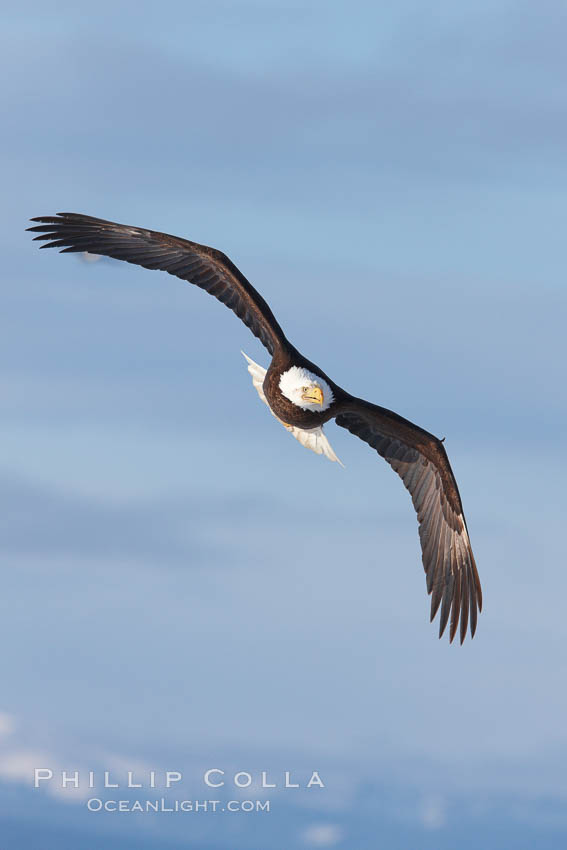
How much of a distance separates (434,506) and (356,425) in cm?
111

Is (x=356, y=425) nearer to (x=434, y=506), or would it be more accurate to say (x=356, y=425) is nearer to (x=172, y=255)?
(x=434, y=506)

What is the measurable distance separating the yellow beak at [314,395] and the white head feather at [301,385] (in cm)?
4

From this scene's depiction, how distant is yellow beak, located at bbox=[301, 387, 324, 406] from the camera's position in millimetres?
9922

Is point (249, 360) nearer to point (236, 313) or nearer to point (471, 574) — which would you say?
point (236, 313)

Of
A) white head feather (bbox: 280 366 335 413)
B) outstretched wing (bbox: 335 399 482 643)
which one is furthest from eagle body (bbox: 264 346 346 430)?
outstretched wing (bbox: 335 399 482 643)

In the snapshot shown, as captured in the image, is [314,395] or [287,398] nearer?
[314,395]

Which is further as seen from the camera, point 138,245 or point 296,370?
point 138,245

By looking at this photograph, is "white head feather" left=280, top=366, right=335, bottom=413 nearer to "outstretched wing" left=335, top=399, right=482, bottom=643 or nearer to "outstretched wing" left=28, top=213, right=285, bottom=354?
"outstretched wing" left=28, top=213, right=285, bottom=354

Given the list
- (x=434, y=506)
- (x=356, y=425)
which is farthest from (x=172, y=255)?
(x=434, y=506)

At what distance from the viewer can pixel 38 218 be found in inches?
448

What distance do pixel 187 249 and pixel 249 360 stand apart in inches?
48.2

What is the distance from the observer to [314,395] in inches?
391

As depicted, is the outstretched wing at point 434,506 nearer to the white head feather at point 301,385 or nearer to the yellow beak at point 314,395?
the white head feather at point 301,385

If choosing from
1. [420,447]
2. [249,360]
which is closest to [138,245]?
[249,360]
